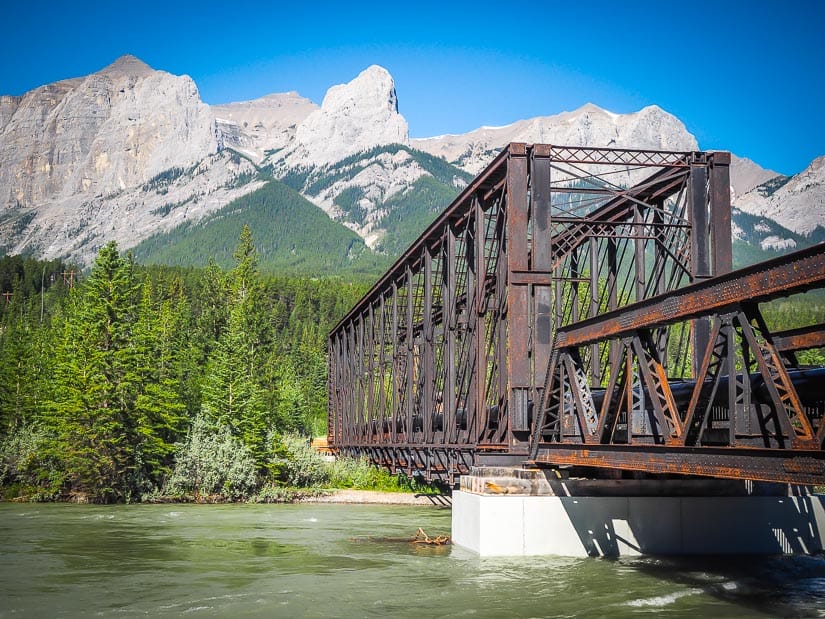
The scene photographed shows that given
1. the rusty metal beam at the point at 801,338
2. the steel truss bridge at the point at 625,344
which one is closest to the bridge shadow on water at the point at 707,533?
the steel truss bridge at the point at 625,344

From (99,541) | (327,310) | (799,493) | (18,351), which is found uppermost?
(327,310)

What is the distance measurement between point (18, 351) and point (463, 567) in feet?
172

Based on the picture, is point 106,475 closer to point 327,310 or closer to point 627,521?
point 627,521

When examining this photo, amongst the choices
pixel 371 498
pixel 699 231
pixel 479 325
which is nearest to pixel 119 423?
pixel 371 498

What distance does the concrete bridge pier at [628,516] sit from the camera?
2138 centimetres

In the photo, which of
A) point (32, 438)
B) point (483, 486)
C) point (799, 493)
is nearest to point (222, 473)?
point (32, 438)

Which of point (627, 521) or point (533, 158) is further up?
point (533, 158)

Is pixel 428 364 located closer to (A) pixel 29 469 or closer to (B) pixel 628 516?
(B) pixel 628 516

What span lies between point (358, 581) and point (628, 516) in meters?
7.07

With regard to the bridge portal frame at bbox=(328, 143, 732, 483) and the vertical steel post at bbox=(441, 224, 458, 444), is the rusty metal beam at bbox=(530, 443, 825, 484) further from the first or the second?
the vertical steel post at bbox=(441, 224, 458, 444)

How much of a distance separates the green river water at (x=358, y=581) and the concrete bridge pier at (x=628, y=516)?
0.55m

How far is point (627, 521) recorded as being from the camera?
73.4 feet

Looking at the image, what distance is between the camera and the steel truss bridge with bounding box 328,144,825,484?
12.9 meters

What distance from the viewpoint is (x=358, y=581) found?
20.3 m
